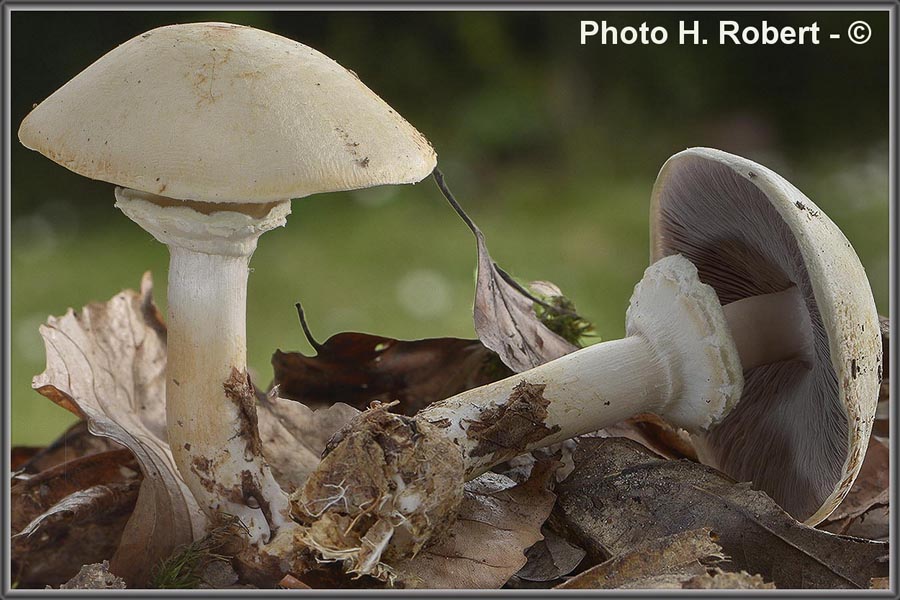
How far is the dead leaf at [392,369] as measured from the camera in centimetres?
170

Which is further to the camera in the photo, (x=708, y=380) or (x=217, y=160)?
(x=708, y=380)

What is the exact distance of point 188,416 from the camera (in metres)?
1.31

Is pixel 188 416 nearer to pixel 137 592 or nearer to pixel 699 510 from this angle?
pixel 137 592

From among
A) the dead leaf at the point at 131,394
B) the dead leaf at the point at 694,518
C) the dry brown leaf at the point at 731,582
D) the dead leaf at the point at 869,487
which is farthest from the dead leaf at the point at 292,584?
the dead leaf at the point at 869,487

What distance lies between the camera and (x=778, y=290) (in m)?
1.52

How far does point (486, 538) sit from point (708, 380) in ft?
1.38

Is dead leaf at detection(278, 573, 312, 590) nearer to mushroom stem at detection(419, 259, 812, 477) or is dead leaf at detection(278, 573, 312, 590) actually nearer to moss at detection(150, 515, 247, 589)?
moss at detection(150, 515, 247, 589)

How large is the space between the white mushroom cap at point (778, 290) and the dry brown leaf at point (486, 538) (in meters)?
0.41

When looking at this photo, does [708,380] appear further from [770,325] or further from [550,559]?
[550,559]

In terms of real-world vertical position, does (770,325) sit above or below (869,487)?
above

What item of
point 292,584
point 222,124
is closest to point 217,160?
point 222,124

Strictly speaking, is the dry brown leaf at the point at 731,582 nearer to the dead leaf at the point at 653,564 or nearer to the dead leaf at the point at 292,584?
the dead leaf at the point at 653,564

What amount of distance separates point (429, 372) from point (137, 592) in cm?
72

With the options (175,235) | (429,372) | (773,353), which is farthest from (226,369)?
(773,353)
